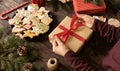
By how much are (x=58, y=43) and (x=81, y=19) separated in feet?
0.65

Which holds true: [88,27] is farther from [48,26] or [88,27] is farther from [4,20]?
[4,20]

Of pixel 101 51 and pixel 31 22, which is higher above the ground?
pixel 31 22

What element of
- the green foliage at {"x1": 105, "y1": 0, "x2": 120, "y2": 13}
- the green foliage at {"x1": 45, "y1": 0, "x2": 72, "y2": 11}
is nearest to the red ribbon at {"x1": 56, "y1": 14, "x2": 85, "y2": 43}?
the green foliage at {"x1": 45, "y1": 0, "x2": 72, "y2": 11}

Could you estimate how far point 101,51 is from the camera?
109 cm

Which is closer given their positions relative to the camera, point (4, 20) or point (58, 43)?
point (58, 43)

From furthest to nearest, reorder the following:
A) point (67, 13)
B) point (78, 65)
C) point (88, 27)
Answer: point (67, 13) → point (88, 27) → point (78, 65)

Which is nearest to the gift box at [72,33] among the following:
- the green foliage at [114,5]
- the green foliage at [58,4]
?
the green foliage at [58,4]

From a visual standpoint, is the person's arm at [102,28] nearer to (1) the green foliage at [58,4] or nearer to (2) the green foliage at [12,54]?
(1) the green foliage at [58,4]

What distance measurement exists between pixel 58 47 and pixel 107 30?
0.27 m

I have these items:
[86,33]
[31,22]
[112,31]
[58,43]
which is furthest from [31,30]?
[112,31]

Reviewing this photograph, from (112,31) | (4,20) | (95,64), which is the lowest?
(95,64)

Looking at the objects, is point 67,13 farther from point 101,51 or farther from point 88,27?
point 101,51

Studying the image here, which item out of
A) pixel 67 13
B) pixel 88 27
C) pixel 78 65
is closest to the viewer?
pixel 78 65

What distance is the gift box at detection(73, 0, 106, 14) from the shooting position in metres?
1.16
